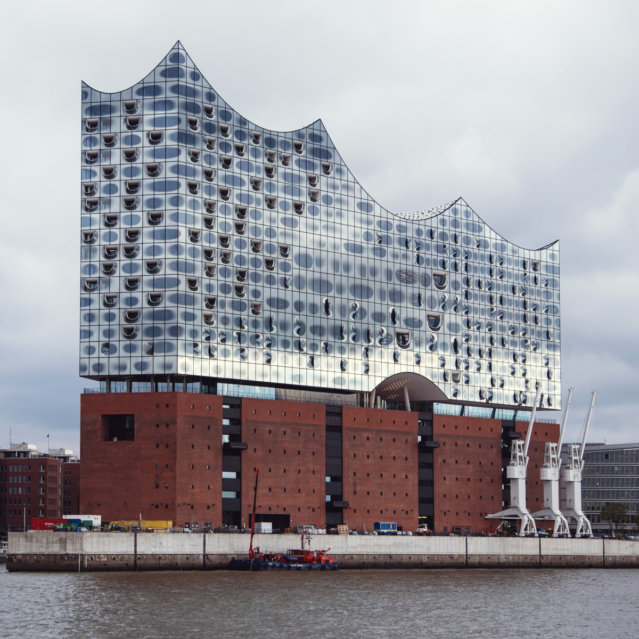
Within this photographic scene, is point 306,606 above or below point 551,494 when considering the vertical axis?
below

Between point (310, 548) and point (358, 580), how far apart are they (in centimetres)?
1626

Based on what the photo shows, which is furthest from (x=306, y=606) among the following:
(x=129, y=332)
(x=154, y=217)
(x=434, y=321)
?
(x=434, y=321)

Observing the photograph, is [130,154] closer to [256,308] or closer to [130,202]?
[130,202]

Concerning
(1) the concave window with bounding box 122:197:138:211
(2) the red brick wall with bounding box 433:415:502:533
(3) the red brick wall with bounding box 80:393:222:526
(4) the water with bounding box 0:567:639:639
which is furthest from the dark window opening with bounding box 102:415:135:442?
(2) the red brick wall with bounding box 433:415:502:533

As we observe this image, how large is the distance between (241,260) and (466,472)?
39848mm

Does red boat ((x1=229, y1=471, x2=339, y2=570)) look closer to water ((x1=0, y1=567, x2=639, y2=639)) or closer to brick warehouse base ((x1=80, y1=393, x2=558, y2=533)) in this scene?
water ((x1=0, y1=567, x2=639, y2=639))

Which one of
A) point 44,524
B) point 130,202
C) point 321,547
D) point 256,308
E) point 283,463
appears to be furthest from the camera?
point 256,308

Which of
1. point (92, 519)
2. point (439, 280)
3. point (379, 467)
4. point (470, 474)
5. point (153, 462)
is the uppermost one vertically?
point (439, 280)

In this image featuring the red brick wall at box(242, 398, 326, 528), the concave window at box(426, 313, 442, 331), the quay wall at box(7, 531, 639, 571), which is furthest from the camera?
the concave window at box(426, 313, 442, 331)

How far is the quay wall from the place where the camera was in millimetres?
114312

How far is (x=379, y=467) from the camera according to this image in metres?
144

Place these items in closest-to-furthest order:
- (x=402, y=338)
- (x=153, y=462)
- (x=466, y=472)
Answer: (x=153, y=462)
(x=402, y=338)
(x=466, y=472)

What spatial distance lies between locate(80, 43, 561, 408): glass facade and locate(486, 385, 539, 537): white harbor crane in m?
9.24

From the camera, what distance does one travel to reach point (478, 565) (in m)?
141
